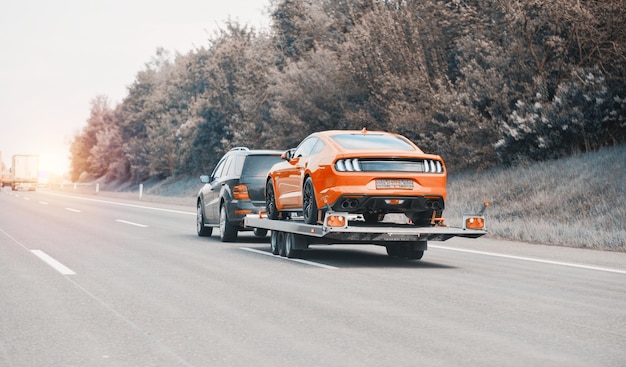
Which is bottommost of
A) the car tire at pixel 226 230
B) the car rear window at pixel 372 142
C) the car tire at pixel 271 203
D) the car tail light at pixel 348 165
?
the car tire at pixel 226 230

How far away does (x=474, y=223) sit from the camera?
1257cm

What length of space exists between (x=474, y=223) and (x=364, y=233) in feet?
5.56

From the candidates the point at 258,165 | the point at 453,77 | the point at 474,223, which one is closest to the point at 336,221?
the point at 474,223

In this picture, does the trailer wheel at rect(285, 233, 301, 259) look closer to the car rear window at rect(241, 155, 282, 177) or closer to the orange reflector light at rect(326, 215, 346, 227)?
the orange reflector light at rect(326, 215, 346, 227)

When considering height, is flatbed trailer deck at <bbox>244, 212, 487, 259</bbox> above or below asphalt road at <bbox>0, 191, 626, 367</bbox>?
above

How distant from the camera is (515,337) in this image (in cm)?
696

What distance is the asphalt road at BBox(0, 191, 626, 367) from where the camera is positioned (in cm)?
630

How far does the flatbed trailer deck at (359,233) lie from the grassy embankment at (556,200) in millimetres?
4213

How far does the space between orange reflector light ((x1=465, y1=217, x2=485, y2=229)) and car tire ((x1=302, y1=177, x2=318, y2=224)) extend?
2.18 m

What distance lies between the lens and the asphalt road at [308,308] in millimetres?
6301

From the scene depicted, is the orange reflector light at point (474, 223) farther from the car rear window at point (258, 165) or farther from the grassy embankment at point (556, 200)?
the car rear window at point (258, 165)

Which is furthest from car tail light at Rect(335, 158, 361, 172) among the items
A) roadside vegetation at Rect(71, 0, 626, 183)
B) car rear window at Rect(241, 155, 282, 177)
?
roadside vegetation at Rect(71, 0, 626, 183)

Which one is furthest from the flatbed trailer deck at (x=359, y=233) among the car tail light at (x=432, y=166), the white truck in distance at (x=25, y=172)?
the white truck in distance at (x=25, y=172)

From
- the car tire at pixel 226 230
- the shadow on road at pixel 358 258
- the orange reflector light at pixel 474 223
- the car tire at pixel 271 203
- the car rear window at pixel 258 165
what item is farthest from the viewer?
the car rear window at pixel 258 165
